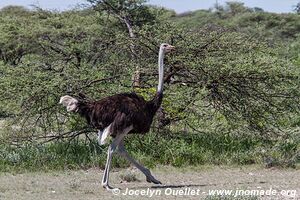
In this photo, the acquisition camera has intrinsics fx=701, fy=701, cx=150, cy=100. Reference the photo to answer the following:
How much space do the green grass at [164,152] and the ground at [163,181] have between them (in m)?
0.27

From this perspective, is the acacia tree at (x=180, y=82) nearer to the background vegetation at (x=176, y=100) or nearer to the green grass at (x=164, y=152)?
the background vegetation at (x=176, y=100)

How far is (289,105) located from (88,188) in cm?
466

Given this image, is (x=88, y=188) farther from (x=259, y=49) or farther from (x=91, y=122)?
(x=259, y=49)

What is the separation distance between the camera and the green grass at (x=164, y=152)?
1109cm

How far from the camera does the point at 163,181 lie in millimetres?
9789

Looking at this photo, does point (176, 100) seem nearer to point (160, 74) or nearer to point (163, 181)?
point (160, 74)

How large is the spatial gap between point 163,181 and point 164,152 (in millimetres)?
1681

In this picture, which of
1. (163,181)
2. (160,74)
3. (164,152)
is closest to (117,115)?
(160,74)

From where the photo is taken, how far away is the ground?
27.8 ft

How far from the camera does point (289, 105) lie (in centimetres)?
1222

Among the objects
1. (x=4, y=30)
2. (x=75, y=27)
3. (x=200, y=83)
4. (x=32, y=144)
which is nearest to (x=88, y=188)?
(x=32, y=144)

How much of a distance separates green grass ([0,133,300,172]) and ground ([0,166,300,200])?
0.89 feet

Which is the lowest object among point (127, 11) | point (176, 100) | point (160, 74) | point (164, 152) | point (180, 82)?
point (164, 152)

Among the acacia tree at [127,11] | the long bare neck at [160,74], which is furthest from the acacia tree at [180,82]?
the long bare neck at [160,74]
